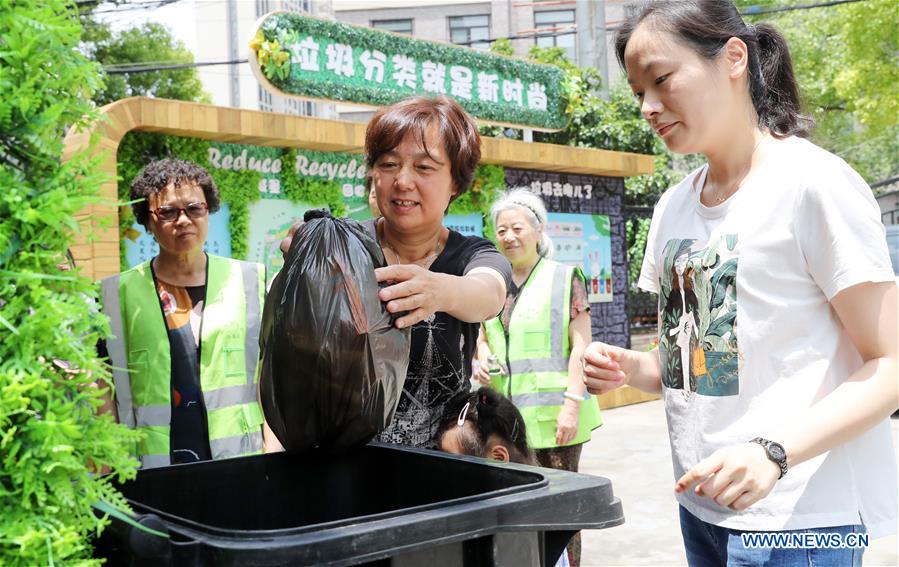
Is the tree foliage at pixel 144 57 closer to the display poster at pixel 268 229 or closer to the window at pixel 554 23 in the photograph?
the window at pixel 554 23

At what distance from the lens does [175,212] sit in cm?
296

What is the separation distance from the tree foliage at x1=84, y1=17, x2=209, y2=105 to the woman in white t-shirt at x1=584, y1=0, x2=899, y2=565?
70.4 feet

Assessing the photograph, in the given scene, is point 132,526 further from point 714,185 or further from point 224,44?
point 224,44

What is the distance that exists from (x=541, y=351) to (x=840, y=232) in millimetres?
2517

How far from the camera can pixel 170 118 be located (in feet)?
19.8

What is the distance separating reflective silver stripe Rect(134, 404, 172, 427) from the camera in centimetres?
268

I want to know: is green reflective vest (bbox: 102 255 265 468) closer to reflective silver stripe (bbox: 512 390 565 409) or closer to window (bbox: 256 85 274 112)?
reflective silver stripe (bbox: 512 390 565 409)

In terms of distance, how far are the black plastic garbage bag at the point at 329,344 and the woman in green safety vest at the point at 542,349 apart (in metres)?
2.38

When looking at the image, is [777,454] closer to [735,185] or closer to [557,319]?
[735,185]

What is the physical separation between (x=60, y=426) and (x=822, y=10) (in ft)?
72.8

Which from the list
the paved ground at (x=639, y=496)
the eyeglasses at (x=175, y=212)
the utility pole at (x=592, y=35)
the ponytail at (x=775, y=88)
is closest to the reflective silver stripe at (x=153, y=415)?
the eyeglasses at (x=175, y=212)

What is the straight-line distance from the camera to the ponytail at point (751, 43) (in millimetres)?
1673

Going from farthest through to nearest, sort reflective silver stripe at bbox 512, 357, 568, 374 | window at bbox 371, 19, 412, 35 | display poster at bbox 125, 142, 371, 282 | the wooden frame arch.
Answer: window at bbox 371, 19, 412, 35
display poster at bbox 125, 142, 371, 282
the wooden frame arch
reflective silver stripe at bbox 512, 357, 568, 374

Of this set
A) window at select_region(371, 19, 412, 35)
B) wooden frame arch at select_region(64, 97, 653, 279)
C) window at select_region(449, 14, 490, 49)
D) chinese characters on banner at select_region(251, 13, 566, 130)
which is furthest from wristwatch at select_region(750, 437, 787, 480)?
window at select_region(371, 19, 412, 35)
